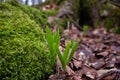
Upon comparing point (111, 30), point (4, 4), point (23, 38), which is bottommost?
point (111, 30)

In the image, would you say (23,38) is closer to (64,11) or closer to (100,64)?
(100,64)

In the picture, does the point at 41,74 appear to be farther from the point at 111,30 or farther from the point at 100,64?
the point at 111,30

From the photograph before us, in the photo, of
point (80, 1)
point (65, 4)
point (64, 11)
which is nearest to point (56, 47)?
point (64, 11)

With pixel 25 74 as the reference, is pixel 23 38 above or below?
above

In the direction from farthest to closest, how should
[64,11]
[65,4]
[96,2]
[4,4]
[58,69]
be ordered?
[96,2], [65,4], [64,11], [4,4], [58,69]

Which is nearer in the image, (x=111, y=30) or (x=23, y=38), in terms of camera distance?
(x=23, y=38)

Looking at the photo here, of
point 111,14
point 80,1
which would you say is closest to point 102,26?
point 111,14

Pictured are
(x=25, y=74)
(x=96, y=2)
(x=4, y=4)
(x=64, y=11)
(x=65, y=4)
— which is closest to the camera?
(x=25, y=74)
